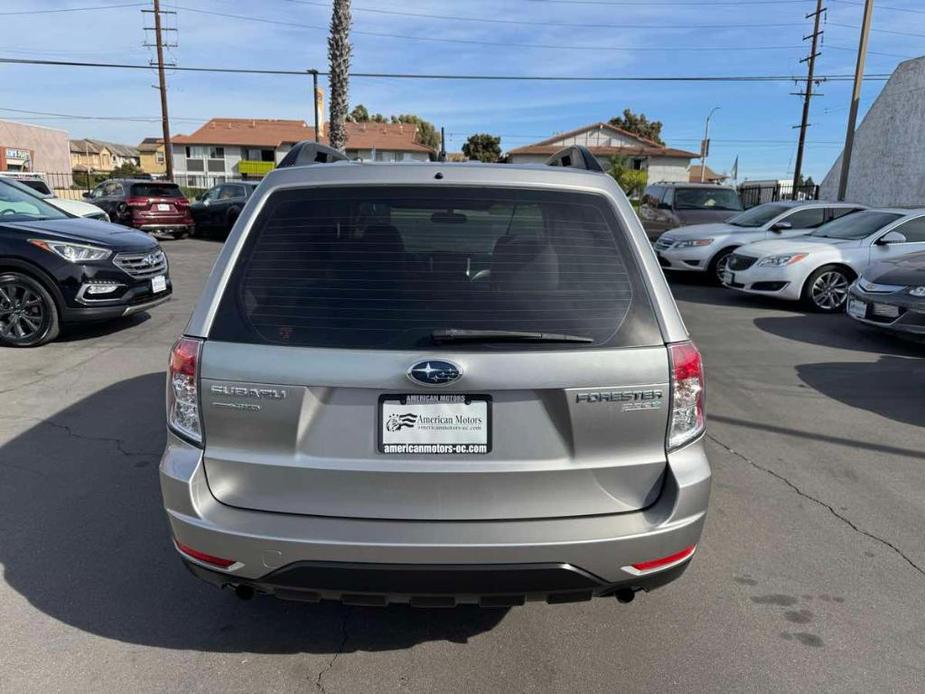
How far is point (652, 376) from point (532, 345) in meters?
0.43

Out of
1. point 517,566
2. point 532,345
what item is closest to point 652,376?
point 532,345

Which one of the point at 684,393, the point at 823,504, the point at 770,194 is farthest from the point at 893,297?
the point at 770,194

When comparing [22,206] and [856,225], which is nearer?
[22,206]

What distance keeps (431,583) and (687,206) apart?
14.9m

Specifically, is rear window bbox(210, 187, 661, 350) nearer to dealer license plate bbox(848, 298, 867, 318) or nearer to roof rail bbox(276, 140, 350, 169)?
roof rail bbox(276, 140, 350, 169)

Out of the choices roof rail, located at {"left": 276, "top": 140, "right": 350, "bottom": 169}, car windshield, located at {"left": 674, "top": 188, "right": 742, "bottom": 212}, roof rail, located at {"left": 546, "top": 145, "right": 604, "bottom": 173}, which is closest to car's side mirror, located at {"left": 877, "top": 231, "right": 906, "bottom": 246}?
car windshield, located at {"left": 674, "top": 188, "right": 742, "bottom": 212}

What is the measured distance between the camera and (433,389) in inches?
87.1

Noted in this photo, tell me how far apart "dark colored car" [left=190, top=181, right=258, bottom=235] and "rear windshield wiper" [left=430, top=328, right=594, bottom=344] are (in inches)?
750

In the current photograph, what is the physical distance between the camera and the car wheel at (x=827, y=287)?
10102mm

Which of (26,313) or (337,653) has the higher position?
(26,313)

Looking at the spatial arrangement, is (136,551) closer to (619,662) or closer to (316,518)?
(316,518)

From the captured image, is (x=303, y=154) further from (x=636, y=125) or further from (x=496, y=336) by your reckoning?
(x=636, y=125)

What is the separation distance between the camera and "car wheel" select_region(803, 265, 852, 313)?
10.1 m

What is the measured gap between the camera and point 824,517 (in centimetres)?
382
